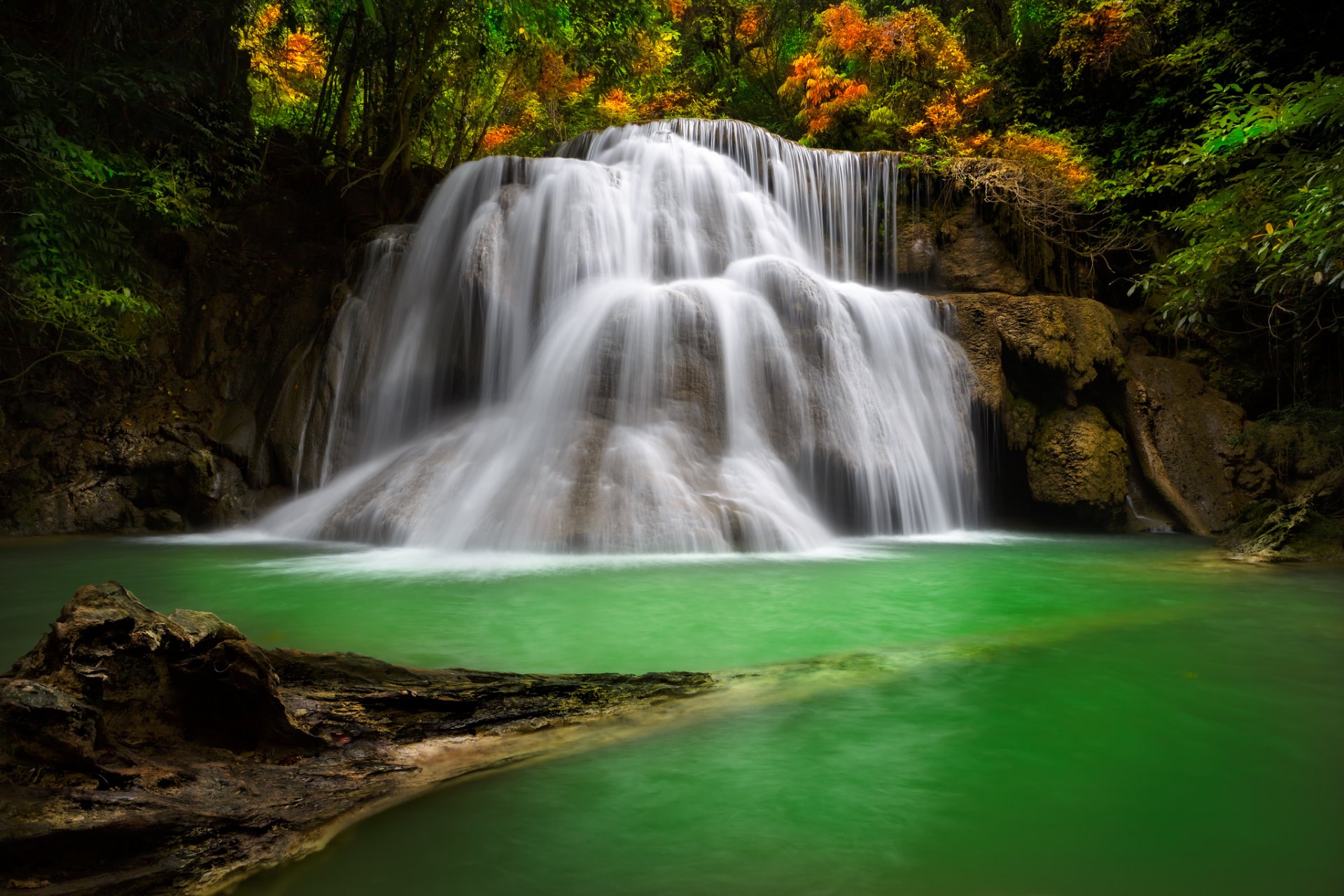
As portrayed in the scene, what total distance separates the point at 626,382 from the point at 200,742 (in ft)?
23.9

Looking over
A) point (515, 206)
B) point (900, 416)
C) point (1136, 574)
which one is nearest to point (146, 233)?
point (515, 206)

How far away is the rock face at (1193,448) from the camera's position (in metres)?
10.8

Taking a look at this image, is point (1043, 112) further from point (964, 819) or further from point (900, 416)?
point (964, 819)

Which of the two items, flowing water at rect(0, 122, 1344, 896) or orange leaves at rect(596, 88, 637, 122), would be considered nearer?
flowing water at rect(0, 122, 1344, 896)

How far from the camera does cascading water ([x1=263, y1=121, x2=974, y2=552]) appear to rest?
806 centimetres

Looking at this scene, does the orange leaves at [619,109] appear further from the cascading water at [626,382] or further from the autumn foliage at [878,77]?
the cascading water at [626,382]

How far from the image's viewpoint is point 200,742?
82.3 inches

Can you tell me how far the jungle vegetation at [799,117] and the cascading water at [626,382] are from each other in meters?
2.53

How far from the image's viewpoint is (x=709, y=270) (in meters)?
12.4

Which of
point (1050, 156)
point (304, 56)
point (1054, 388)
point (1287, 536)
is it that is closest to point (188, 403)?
point (304, 56)

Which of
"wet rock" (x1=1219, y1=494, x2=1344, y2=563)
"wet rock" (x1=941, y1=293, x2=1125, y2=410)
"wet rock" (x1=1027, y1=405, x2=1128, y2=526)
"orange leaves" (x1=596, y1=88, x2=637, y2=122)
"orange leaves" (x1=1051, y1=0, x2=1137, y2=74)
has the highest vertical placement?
"orange leaves" (x1=596, y1=88, x2=637, y2=122)

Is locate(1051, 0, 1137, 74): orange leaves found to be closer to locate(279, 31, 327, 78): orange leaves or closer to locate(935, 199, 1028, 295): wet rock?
locate(935, 199, 1028, 295): wet rock

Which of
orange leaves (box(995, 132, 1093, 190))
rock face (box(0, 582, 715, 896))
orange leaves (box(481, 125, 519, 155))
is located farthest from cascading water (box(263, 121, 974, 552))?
orange leaves (box(481, 125, 519, 155))

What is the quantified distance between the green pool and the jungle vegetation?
12.4ft
